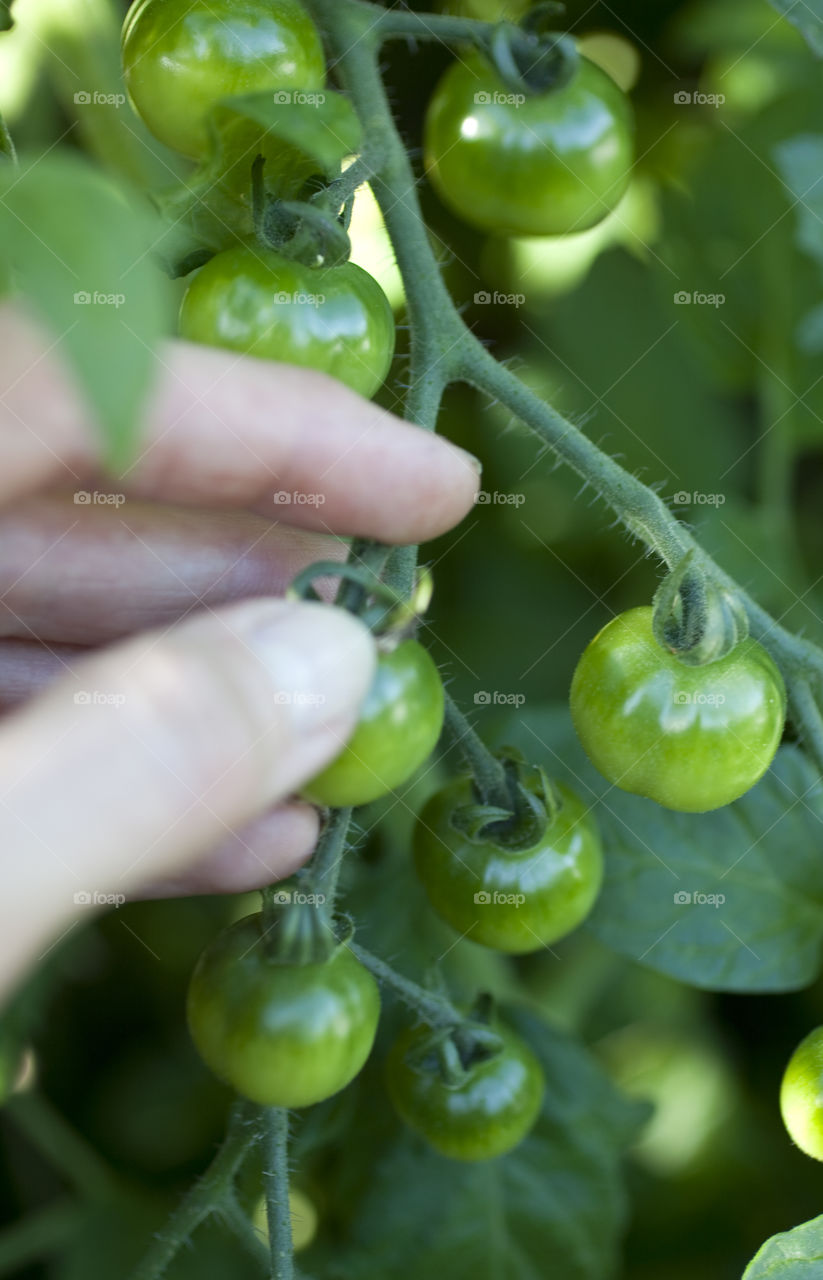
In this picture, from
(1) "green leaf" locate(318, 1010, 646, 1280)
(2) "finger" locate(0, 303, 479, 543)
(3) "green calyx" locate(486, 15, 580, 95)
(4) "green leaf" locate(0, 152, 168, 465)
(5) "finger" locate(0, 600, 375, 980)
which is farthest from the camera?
(1) "green leaf" locate(318, 1010, 646, 1280)

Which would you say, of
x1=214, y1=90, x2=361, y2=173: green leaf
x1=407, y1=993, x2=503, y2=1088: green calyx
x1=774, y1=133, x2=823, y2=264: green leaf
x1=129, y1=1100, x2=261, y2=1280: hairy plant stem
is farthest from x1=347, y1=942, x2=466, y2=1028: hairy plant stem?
x1=774, y1=133, x2=823, y2=264: green leaf

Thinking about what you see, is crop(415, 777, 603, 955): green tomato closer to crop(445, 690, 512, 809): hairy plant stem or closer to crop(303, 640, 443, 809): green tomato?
crop(445, 690, 512, 809): hairy plant stem

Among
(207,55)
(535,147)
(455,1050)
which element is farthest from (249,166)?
(455,1050)

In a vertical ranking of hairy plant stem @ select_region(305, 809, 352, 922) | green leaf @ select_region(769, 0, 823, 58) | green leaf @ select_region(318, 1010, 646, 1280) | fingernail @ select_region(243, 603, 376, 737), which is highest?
green leaf @ select_region(769, 0, 823, 58)

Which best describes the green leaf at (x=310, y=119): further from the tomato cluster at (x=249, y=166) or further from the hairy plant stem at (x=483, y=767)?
the hairy plant stem at (x=483, y=767)

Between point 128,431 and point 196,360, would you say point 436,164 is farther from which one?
point 128,431

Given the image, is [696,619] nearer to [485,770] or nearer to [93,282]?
[485,770]
